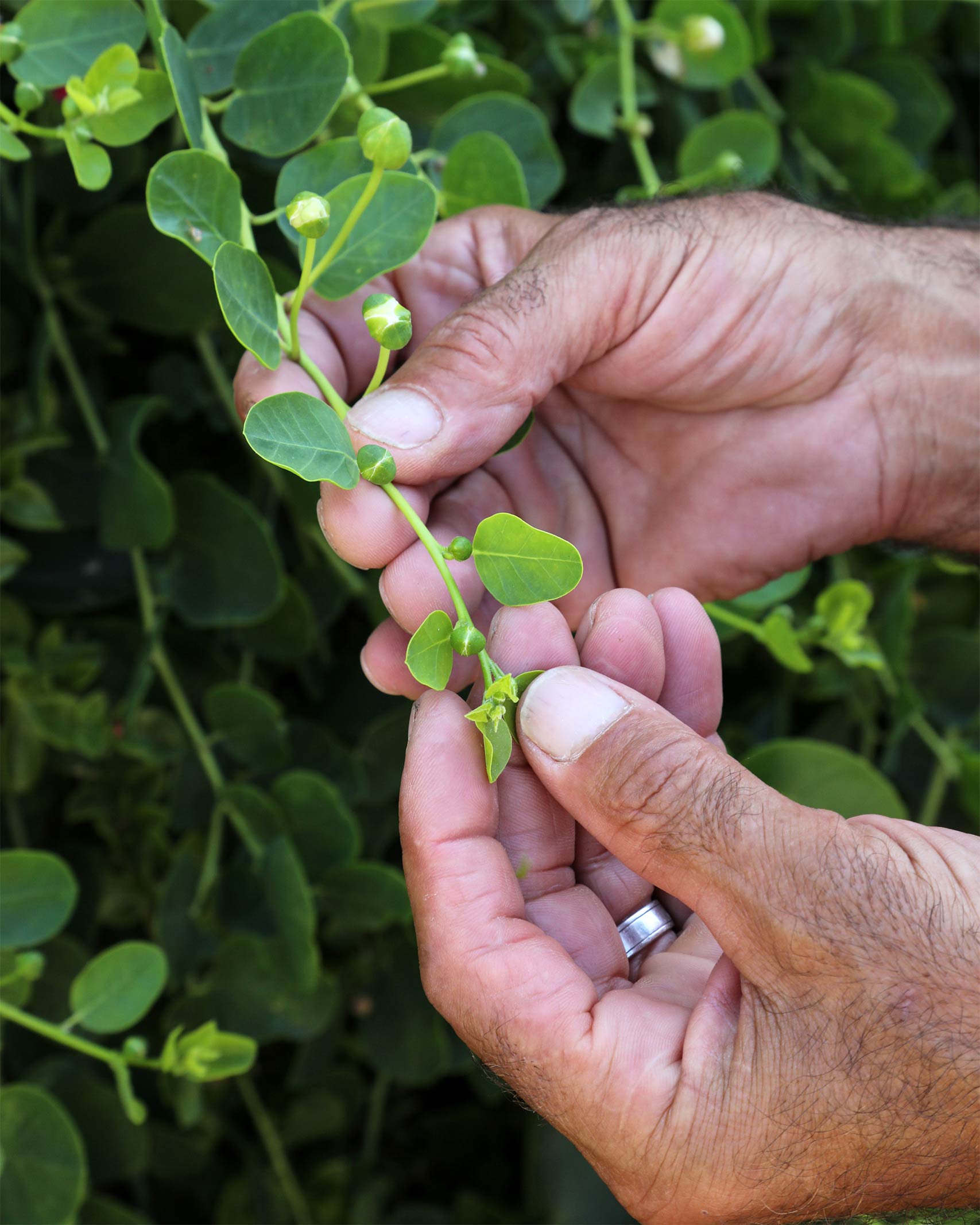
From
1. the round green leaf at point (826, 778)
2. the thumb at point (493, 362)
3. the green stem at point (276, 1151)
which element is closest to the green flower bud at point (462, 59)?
the thumb at point (493, 362)

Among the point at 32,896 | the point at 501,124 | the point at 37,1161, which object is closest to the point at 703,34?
the point at 501,124

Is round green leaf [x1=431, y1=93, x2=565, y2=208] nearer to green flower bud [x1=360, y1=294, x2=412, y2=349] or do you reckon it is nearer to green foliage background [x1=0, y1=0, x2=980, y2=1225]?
green foliage background [x1=0, y1=0, x2=980, y2=1225]

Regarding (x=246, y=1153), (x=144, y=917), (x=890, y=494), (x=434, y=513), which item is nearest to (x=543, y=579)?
(x=434, y=513)

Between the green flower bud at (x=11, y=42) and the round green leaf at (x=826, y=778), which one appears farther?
the round green leaf at (x=826, y=778)

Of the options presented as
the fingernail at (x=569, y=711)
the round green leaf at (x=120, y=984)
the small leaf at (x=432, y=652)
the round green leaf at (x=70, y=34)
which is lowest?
the round green leaf at (x=120, y=984)

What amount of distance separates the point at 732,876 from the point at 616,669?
187 mm

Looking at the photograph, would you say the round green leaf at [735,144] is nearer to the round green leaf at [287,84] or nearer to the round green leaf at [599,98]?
the round green leaf at [599,98]

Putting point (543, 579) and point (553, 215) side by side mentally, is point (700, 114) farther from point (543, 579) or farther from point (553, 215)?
point (543, 579)

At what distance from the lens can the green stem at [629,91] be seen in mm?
1045

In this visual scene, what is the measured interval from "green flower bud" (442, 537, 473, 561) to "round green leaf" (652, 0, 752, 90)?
2.19 feet

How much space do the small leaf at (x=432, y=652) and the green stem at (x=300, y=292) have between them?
0.62 ft

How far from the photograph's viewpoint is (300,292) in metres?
0.65

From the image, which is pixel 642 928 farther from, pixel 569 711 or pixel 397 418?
pixel 397 418

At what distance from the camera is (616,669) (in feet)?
2.56
